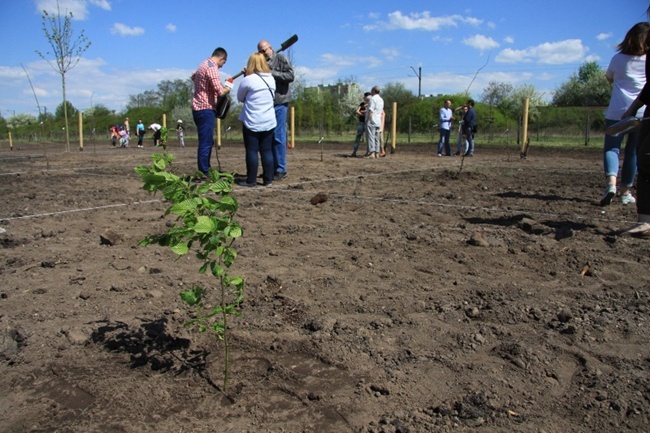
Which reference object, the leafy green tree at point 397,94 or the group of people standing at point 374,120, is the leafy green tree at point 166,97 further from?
the group of people standing at point 374,120

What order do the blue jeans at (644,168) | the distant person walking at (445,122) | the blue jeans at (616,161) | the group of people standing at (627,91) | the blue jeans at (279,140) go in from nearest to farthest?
the blue jeans at (644,168) < the group of people standing at (627,91) < the blue jeans at (616,161) < the blue jeans at (279,140) < the distant person walking at (445,122)

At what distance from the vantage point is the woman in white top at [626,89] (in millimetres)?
5473

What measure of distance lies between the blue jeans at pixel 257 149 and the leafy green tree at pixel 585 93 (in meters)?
44.1

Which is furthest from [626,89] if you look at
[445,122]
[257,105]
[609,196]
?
[445,122]

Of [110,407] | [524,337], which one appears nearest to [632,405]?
[524,337]

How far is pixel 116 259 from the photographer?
396 cm

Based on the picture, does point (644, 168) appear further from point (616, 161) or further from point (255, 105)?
point (255, 105)

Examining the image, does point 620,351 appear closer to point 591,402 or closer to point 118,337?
point 591,402

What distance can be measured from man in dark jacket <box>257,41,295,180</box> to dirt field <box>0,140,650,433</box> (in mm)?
3261

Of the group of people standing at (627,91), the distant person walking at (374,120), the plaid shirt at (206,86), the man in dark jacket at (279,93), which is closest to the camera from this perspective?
the group of people standing at (627,91)

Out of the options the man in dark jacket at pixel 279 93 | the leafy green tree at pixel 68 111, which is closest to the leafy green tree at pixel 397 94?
the leafy green tree at pixel 68 111

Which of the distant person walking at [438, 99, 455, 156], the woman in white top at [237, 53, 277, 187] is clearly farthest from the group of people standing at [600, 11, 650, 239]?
the distant person walking at [438, 99, 455, 156]

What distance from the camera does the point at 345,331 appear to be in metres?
2.79

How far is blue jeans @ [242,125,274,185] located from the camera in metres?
7.23
